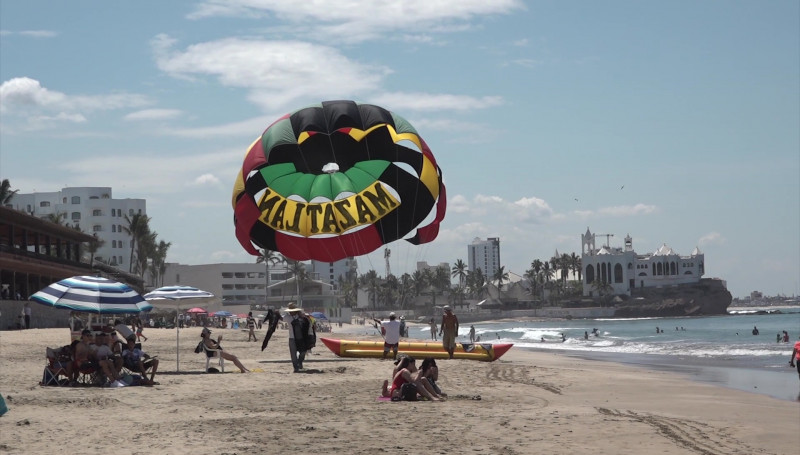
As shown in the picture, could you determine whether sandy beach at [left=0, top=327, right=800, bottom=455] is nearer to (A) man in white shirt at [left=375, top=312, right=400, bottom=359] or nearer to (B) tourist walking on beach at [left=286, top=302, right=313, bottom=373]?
(B) tourist walking on beach at [left=286, top=302, right=313, bottom=373]

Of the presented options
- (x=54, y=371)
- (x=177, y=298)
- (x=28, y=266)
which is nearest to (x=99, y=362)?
(x=54, y=371)

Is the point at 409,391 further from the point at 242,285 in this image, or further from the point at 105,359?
the point at 242,285

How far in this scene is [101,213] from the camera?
11075 centimetres

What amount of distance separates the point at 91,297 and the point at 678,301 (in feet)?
520

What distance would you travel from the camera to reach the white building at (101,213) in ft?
360

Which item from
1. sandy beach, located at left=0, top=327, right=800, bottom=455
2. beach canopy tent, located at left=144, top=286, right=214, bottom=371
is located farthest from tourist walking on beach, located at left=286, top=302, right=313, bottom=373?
beach canopy tent, located at left=144, top=286, right=214, bottom=371

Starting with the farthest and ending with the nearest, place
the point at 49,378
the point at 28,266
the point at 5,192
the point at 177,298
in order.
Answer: the point at 5,192 < the point at 28,266 < the point at 177,298 < the point at 49,378

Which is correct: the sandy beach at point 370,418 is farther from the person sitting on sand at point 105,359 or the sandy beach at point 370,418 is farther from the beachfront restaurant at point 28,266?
the beachfront restaurant at point 28,266

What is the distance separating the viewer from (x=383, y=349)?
2298 centimetres

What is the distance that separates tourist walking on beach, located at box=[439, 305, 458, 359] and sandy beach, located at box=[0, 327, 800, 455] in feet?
9.00

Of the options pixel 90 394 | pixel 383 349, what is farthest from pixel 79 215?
pixel 90 394

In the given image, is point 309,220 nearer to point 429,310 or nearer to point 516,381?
point 516,381

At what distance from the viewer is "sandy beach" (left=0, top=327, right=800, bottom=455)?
9180mm

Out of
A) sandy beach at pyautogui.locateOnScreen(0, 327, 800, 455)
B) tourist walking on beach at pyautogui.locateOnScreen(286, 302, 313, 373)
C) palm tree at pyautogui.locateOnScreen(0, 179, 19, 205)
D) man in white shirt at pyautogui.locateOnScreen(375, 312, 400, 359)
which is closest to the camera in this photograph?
sandy beach at pyautogui.locateOnScreen(0, 327, 800, 455)
